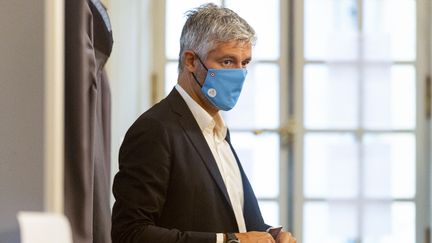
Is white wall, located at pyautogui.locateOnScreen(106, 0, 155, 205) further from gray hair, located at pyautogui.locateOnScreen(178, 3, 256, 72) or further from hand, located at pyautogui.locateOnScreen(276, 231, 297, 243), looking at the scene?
hand, located at pyautogui.locateOnScreen(276, 231, 297, 243)

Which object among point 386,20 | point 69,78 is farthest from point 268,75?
point 69,78

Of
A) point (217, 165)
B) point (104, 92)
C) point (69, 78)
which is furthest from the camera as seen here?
point (104, 92)

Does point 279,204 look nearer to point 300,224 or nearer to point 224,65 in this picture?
point 300,224

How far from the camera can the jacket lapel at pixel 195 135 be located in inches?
68.2

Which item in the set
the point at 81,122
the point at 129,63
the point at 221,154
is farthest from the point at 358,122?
the point at 81,122

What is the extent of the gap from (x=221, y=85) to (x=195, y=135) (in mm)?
135

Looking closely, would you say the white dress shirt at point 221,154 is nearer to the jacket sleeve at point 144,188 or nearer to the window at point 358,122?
the jacket sleeve at point 144,188

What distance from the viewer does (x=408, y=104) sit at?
3.39m

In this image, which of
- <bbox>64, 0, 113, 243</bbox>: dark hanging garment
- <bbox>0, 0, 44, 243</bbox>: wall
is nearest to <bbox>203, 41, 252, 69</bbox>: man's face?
<bbox>64, 0, 113, 243</bbox>: dark hanging garment

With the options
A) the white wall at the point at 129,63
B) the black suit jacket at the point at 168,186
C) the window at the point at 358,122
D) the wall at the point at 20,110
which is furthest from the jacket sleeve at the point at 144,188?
the window at the point at 358,122

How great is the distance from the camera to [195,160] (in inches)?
67.7

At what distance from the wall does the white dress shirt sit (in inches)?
25.2

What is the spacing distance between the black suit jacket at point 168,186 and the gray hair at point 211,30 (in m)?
0.15

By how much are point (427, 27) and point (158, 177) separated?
6.72ft
